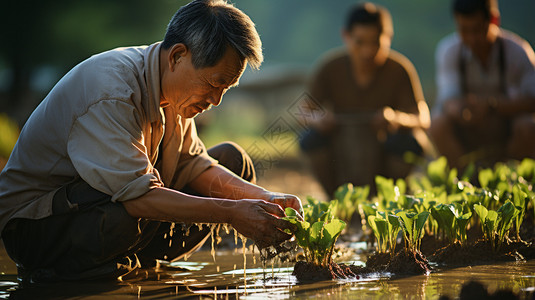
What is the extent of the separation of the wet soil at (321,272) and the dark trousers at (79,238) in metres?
0.74

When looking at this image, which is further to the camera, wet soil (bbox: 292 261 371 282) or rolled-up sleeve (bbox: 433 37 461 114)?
rolled-up sleeve (bbox: 433 37 461 114)

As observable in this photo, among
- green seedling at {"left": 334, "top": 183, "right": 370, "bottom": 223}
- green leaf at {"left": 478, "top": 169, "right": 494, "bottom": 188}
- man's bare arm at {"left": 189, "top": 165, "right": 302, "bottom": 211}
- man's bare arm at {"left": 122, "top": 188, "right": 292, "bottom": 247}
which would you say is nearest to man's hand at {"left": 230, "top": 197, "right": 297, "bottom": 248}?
man's bare arm at {"left": 122, "top": 188, "right": 292, "bottom": 247}

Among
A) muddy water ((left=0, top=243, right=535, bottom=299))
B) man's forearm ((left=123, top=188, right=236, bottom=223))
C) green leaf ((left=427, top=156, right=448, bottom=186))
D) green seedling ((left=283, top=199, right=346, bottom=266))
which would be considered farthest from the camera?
green leaf ((left=427, top=156, right=448, bottom=186))

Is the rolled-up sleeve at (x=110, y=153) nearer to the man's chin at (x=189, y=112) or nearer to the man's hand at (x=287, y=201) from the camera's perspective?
the man's chin at (x=189, y=112)

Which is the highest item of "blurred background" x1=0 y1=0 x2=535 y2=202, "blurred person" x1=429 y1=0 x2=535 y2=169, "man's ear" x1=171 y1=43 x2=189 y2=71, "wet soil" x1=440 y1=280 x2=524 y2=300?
"blurred background" x1=0 y1=0 x2=535 y2=202

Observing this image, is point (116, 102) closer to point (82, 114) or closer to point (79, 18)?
point (82, 114)

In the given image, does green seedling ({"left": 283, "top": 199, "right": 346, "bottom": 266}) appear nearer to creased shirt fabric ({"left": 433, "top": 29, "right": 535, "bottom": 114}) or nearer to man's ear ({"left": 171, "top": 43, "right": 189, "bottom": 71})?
man's ear ({"left": 171, "top": 43, "right": 189, "bottom": 71})

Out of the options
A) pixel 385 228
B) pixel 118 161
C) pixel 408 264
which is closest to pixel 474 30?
pixel 385 228

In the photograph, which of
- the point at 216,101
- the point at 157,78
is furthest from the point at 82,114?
the point at 216,101

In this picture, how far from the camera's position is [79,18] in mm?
13844

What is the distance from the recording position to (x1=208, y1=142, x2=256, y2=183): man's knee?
3898 millimetres

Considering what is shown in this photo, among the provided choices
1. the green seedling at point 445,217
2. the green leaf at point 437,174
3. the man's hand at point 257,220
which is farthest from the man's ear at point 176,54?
the green leaf at point 437,174

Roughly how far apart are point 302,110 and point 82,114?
500 cm

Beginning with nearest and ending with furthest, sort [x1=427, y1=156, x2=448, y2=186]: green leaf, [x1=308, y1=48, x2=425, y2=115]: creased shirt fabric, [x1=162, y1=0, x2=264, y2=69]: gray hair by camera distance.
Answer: [x1=162, y1=0, x2=264, y2=69]: gray hair, [x1=427, y1=156, x2=448, y2=186]: green leaf, [x1=308, y1=48, x2=425, y2=115]: creased shirt fabric
